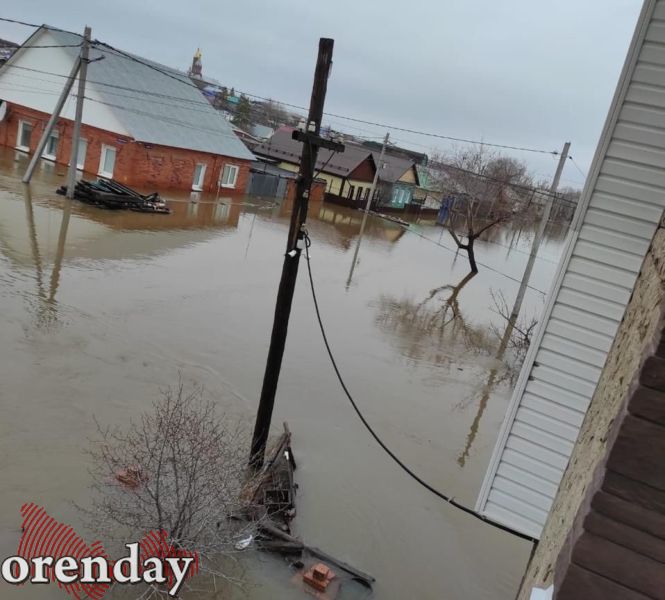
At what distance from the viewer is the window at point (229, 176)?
32684 mm

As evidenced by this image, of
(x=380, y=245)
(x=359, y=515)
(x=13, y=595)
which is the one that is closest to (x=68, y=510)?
(x=13, y=595)

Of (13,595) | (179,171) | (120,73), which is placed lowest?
(13,595)

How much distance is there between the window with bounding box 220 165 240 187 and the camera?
32.7 meters

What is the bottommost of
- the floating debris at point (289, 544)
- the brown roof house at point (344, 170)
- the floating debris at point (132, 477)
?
the floating debris at point (289, 544)

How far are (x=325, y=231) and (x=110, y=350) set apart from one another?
19751 mm

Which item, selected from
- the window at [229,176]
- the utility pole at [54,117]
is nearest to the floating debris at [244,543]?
the utility pole at [54,117]

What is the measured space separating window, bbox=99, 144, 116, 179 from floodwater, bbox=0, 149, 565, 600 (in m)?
5.38

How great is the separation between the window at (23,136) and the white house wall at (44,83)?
1132 mm

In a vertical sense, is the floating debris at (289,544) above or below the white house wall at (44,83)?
below

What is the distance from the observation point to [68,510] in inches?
236

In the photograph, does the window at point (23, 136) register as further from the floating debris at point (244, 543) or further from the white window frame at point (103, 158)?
the floating debris at point (244, 543)

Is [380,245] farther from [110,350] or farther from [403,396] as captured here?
[110,350]

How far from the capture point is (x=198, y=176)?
30891mm

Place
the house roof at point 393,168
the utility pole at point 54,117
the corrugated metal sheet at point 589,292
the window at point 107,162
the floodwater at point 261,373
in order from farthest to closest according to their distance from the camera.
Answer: the house roof at point 393,168, the window at point 107,162, the utility pole at point 54,117, the floodwater at point 261,373, the corrugated metal sheet at point 589,292
